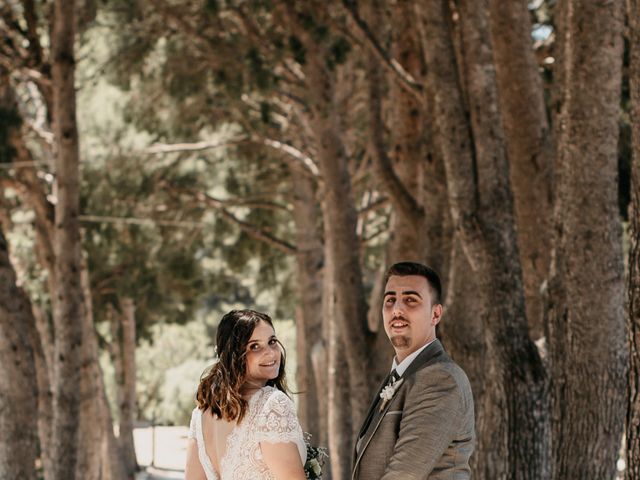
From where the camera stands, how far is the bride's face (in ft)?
13.8

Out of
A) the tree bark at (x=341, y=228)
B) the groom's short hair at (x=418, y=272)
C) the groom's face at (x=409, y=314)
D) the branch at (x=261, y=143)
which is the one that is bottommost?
the groom's face at (x=409, y=314)

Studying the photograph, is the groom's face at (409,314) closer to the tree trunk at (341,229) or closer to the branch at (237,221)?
the tree trunk at (341,229)

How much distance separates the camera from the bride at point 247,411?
409 centimetres

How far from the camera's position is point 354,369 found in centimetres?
1193

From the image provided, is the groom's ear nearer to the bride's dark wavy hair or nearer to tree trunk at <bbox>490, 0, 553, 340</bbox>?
the bride's dark wavy hair

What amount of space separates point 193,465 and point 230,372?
456 mm

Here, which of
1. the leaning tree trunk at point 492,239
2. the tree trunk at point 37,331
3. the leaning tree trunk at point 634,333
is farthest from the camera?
the tree trunk at point 37,331

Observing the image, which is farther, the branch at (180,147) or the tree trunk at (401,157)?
the branch at (180,147)

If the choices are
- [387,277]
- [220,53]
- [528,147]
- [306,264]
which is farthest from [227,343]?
[306,264]

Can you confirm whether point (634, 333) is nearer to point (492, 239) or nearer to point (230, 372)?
point (230, 372)

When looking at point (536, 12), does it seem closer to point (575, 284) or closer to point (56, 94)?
point (56, 94)

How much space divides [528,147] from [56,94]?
238 inches

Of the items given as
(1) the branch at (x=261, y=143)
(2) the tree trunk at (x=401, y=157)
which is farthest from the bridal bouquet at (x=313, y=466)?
(1) the branch at (x=261, y=143)

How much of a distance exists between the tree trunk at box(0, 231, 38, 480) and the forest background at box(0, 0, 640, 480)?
23 mm
